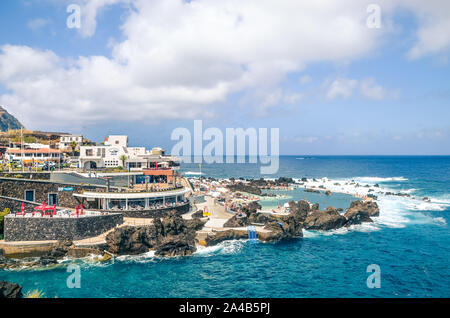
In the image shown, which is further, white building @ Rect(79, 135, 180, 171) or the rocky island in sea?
white building @ Rect(79, 135, 180, 171)

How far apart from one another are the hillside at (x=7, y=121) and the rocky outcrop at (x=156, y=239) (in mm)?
173418

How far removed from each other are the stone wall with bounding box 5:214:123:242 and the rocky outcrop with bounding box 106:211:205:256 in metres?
3.99

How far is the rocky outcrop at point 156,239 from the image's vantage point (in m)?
35.3

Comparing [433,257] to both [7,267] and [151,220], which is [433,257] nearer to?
[151,220]

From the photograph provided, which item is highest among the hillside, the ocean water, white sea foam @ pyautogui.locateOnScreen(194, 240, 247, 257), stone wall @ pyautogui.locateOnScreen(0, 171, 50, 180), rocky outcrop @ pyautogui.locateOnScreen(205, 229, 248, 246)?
the hillside

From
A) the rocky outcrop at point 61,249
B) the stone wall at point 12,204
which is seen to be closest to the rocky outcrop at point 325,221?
the rocky outcrop at point 61,249

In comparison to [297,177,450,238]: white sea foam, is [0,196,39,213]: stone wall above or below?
above

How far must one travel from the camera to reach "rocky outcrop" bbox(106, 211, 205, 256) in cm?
3528

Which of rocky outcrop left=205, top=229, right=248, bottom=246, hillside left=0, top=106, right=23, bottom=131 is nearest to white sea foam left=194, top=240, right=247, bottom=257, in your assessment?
rocky outcrop left=205, top=229, right=248, bottom=246

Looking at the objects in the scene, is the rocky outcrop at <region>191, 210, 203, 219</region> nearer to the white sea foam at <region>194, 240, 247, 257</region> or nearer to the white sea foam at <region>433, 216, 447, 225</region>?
the white sea foam at <region>194, 240, 247, 257</region>

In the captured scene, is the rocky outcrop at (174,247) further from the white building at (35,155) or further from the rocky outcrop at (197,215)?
the white building at (35,155)

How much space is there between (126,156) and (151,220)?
Answer: 1123 inches

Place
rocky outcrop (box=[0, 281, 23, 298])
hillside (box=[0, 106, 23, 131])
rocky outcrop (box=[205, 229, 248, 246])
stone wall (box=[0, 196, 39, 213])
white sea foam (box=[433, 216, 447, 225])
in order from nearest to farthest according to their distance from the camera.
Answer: rocky outcrop (box=[0, 281, 23, 298]), rocky outcrop (box=[205, 229, 248, 246]), stone wall (box=[0, 196, 39, 213]), white sea foam (box=[433, 216, 447, 225]), hillside (box=[0, 106, 23, 131])

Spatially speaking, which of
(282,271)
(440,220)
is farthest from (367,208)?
(282,271)
